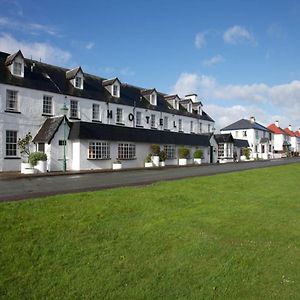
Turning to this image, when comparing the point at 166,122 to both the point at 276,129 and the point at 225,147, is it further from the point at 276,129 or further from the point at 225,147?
the point at 276,129

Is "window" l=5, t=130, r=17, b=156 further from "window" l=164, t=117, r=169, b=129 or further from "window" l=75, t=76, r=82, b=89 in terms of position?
"window" l=164, t=117, r=169, b=129

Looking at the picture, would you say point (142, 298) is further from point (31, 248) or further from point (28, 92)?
point (28, 92)

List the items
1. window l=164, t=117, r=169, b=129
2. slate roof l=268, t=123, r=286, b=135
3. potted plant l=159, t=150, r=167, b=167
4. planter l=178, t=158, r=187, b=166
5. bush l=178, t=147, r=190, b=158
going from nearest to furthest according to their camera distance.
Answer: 1. potted plant l=159, t=150, r=167, b=167
2. planter l=178, t=158, r=187, b=166
3. bush l=178, t=147, r=190, b=158
4. window l=164, t=117, r=169, b=129
5. slate roof l=268, t=123, r=286, b=135

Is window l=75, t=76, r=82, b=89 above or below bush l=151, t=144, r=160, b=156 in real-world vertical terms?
above

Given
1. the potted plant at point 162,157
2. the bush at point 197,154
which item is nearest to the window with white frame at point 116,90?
the potted plant at point 162,157

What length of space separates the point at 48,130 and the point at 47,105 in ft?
11.5

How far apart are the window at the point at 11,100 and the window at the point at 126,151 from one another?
34.2 ft

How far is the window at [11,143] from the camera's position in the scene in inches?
1129

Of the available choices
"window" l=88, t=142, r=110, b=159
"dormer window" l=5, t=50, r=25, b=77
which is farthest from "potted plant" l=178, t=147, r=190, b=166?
"dormer window" l=5, t=50, r=25, b=77

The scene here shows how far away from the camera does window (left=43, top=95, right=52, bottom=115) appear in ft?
105

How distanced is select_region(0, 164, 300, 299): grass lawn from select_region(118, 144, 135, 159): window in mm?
23021

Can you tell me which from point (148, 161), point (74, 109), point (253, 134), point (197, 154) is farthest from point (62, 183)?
point (253, 134)

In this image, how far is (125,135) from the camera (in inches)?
1372

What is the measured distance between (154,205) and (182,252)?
12.2ft
